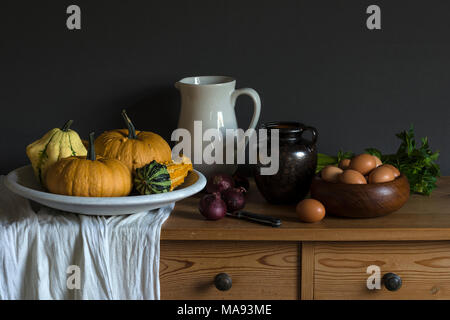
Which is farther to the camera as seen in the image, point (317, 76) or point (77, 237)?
point (317, 76)

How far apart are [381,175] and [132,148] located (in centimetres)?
58

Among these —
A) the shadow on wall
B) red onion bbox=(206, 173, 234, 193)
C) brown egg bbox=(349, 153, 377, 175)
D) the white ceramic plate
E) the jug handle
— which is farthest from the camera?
the shadow on wall

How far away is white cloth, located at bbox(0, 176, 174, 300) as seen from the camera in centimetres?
110

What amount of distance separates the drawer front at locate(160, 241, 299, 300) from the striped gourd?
0.13m

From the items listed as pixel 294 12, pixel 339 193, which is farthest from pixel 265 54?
pixel 339 193

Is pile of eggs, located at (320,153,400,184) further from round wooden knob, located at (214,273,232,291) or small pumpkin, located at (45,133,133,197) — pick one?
small pumpkin, located at (45,133,133,197)

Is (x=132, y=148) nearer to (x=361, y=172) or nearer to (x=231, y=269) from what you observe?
(x=231, y=269)

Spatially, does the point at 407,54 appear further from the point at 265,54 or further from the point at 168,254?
the point at 168,254

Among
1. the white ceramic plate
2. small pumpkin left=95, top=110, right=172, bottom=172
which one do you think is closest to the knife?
the white ceramic plate

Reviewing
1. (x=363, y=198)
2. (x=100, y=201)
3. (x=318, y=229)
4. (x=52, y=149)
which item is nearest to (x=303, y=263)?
(x=318, y=229)

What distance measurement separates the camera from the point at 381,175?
3.80 ft

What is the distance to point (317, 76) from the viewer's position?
154 centimetres

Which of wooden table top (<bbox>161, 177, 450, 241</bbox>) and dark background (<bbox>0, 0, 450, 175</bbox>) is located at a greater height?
dark background (<bbox>0, 0, 450, 175</bbox>)

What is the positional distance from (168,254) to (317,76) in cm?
73
